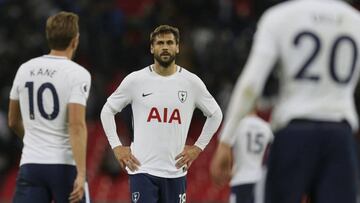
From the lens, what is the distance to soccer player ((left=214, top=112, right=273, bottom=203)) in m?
11.3

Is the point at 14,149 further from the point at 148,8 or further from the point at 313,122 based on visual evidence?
the point at 313,122

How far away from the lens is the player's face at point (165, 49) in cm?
923

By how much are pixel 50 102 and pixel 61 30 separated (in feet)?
1.66

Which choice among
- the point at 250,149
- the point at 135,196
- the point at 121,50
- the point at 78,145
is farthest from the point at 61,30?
the point at 121,50

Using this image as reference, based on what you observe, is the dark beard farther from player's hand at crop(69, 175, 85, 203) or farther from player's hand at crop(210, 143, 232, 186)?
player's hand at crop(210, 143, 232, 186)

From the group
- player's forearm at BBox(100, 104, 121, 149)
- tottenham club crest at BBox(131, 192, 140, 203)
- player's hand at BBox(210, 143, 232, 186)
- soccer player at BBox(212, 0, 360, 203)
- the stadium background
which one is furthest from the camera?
the stadium background

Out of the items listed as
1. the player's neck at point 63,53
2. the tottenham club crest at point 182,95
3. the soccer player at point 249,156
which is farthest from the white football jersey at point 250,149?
the player's neck at point 63,53

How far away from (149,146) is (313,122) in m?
3.09

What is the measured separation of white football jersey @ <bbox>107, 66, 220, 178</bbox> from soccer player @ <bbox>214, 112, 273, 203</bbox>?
203 centimetres

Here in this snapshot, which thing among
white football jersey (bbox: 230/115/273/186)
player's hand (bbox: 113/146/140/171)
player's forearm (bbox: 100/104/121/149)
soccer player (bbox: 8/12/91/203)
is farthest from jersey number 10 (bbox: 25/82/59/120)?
white football jersey (bbox: 230/115/273/186)

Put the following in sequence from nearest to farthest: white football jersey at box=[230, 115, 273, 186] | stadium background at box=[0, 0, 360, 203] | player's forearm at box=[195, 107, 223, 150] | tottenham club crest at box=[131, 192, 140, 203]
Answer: tottenham club crest at box=[131, 192, 140, 203] → player's forearm at box=[195, 107, 223, 150] → white football jersey at box=[230, 115, 273, 186] → stadium background at box=[0, 0, 360, 203]

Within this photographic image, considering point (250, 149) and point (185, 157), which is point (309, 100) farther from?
point (250, 149)

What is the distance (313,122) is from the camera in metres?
6.23

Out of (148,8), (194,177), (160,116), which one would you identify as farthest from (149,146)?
(148,8)
